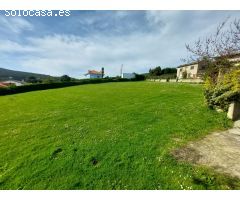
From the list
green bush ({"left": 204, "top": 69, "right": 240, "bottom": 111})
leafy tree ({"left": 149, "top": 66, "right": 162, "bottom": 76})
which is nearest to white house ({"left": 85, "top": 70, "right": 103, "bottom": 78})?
leafy tree ({"left": 149, "top": 66, "right": 162, "bottom": 76})

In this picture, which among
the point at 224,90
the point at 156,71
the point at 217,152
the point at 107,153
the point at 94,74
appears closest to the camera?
the point at 217,152

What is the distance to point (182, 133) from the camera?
6.82 metres

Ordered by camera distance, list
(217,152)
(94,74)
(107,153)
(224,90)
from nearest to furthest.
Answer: (217,152)
(107,153)
(224,90)
(94,74)

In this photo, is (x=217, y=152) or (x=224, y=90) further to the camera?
(x=224, y=90)

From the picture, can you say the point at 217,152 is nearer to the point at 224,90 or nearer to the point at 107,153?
the point at 107,153

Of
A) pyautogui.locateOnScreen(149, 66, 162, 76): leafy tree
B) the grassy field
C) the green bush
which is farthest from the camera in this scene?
pyautogui.locateOnScreen(149, 66, 162, 76): leafy tree

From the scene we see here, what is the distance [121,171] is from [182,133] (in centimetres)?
336

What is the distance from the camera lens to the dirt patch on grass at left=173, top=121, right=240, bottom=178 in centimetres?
450

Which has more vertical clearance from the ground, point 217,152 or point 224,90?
point 224,90

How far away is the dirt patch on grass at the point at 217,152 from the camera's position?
450 cm

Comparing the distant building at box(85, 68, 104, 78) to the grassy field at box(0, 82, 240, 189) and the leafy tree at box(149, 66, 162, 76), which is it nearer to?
the leafy tree at box(149, 66, 162, 76)

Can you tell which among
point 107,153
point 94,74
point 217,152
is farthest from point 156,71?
point 107,153

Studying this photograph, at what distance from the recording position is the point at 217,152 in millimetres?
5246
